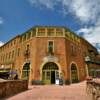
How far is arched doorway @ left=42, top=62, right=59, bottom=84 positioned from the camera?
2345 cm

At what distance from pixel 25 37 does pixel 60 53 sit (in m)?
8.00

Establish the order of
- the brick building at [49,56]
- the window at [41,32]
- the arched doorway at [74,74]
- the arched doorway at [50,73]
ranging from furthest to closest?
the window at [41,32], the arched doorway at [74,74], the brick building at [49,56], the arched doorway at [50,73]

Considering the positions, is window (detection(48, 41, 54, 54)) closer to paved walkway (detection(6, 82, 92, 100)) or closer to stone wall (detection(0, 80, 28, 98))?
stone wall (detection(0, 80, 28, 98))

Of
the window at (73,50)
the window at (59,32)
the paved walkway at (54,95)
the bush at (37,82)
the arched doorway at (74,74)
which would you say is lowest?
the paved walkway at (54,95)

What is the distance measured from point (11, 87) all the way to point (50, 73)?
11.3 metres

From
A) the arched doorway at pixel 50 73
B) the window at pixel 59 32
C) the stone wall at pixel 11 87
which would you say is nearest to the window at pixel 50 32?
the window at pixel 59 32

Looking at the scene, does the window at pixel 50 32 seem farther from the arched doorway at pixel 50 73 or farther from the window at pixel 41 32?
the arched doorway at pixel 50 73

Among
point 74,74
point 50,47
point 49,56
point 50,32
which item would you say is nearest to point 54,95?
point 49,56

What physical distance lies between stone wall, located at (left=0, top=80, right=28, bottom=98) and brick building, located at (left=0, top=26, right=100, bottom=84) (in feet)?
26.4

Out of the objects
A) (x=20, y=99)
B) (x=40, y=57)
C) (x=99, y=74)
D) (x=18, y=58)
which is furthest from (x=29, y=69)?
(x=99, y=74)

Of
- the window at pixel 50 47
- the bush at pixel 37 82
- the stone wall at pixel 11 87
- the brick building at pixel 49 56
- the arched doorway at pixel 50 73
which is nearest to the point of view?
the stone wall at pixel 11 87

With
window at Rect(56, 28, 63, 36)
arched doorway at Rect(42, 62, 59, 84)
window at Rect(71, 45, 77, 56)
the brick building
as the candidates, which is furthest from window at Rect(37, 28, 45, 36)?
window at Rect(71, 45, 77, 56)

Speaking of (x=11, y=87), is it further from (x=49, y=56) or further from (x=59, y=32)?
(x=59, y=32)

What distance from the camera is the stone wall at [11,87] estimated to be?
11.3 metres
